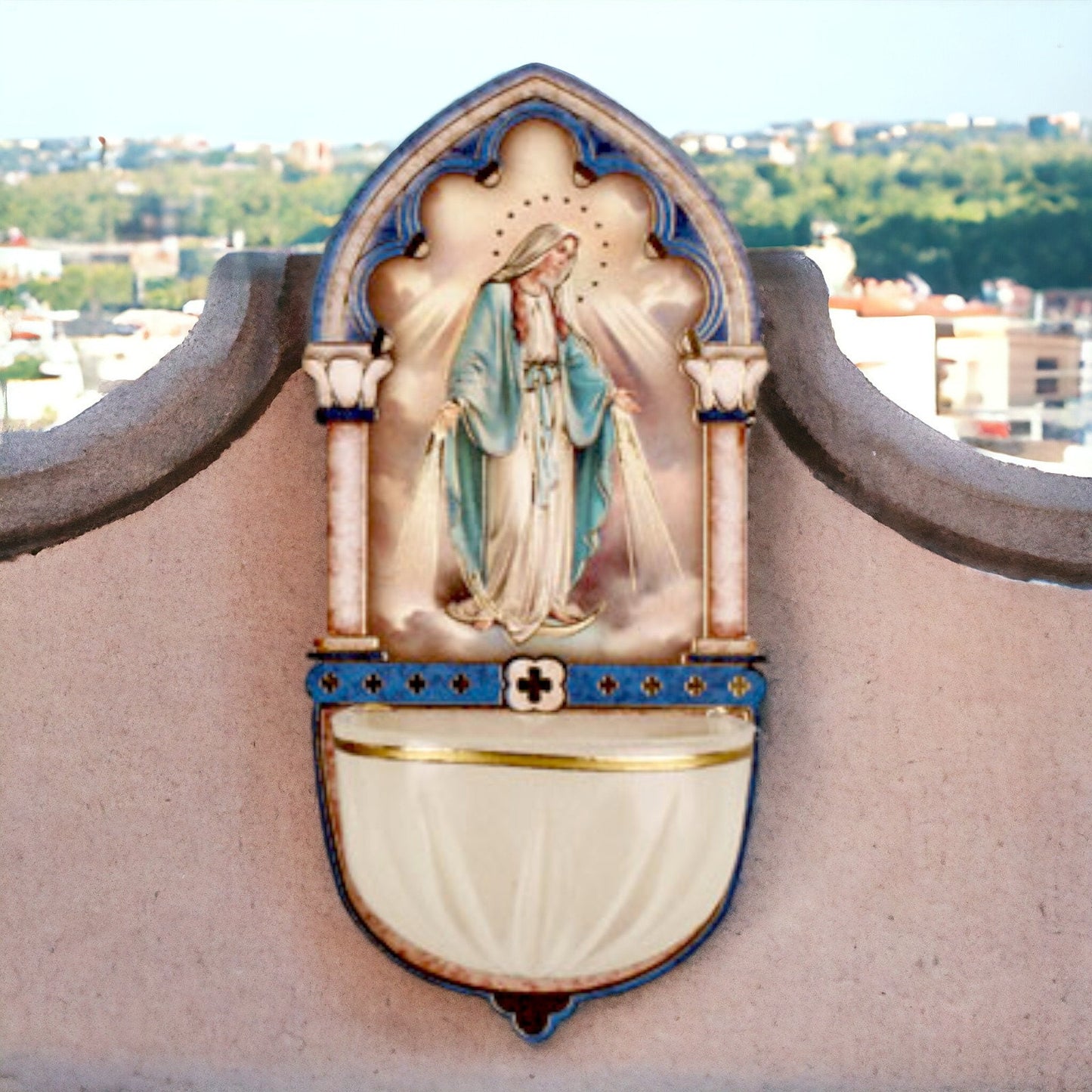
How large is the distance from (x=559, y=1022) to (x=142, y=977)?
0.93 metres

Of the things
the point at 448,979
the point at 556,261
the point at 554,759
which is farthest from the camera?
the point at 448,979

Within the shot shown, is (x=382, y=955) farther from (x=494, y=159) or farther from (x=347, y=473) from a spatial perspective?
(x=494, y=159)

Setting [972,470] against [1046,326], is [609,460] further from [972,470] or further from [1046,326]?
[1046,326]

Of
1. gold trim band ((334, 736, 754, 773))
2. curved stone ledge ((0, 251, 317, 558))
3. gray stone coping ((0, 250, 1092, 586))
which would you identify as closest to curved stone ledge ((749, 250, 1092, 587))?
gray stone coping ((0, 250, 1092, 586))

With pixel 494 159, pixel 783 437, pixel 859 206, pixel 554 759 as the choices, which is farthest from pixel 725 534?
pixel 859 206

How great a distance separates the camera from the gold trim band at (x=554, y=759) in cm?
438

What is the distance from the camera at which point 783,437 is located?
183 inches

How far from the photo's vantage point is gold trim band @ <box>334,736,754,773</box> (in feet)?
14.4

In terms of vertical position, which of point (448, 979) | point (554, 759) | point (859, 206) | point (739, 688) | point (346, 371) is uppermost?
point (859, 206)

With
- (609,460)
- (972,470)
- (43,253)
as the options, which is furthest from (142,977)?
(43,253)

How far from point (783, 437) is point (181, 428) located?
1327 mm

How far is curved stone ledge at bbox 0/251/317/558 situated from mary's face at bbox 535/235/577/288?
1.81 feet

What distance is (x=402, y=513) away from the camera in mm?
4559

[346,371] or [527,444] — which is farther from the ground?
[346,371]
